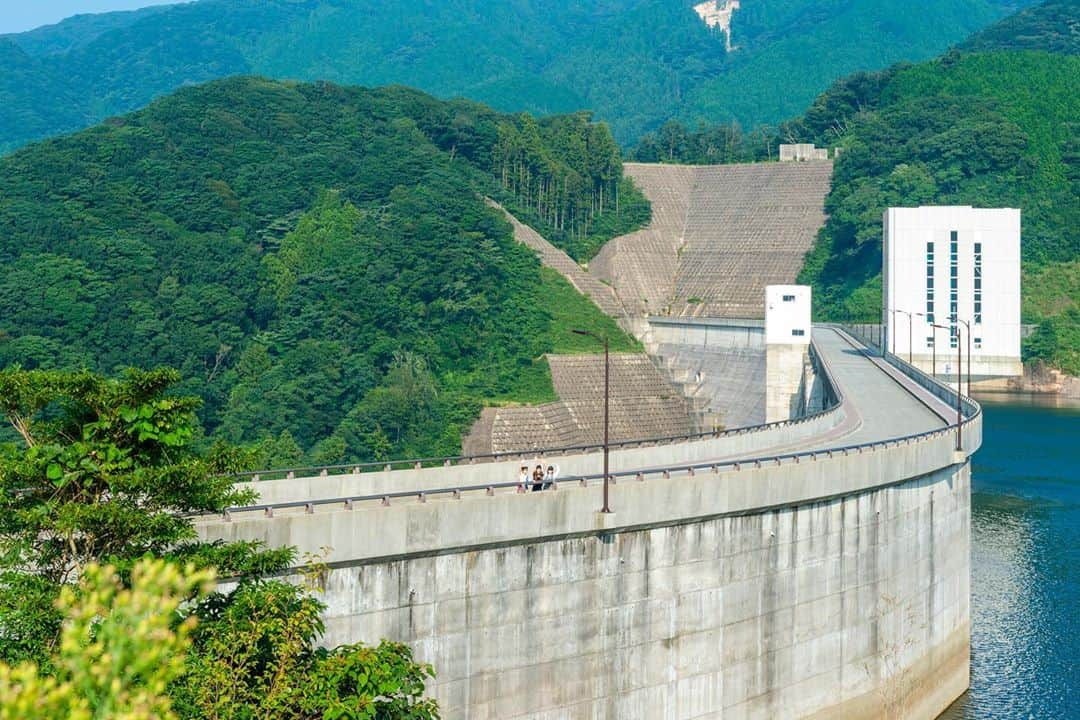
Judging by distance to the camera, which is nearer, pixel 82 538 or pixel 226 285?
pixel 82 538

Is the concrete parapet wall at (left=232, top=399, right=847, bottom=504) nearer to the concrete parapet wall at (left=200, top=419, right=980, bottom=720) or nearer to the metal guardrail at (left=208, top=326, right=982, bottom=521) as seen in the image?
the metal guardrail at (left=208, top=326, right=982, bottom=521)

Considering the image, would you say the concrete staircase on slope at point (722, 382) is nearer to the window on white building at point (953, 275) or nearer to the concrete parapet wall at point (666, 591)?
the window on white building at point (953, 275)

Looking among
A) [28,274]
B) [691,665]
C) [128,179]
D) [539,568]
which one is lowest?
[691,665]

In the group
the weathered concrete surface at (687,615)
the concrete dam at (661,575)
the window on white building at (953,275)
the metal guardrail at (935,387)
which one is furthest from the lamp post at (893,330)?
the weathered concrete surface at (687,615)

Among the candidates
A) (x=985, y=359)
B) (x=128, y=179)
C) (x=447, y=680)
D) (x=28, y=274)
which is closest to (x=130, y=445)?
(x=447, y=680)

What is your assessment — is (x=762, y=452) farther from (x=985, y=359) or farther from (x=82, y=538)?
(x=985, y=359)

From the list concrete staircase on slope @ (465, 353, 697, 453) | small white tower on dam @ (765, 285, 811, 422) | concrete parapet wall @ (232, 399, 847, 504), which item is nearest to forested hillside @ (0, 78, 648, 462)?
concrete staircase on slope @ (465, 353, 697, 453)

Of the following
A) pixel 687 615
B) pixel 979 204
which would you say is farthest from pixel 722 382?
pixel 687 615
